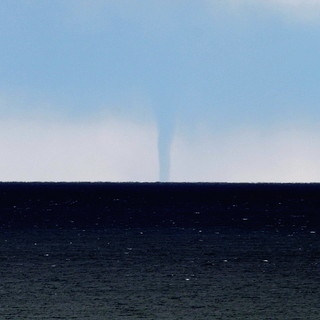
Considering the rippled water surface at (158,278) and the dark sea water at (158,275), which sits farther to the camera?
the dark sea water at (158,275)

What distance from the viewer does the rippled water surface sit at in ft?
92.1

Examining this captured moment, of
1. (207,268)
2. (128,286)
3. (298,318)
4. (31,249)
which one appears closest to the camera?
(298,318)

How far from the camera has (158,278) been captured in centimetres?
3747

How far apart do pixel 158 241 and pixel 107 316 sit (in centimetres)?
3580

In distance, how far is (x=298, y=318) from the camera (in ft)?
86.9

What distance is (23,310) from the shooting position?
2783 cm

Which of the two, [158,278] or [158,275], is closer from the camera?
[158,278]

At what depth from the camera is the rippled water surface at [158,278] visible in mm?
28078

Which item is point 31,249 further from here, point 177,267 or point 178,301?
point 178,301

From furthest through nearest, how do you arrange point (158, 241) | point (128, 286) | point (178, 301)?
1. point (158, 241)
2. point (128, 286)
3. point (178, 301)

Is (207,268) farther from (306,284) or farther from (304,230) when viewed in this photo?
(304,230)

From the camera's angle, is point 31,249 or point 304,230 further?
point 304,230

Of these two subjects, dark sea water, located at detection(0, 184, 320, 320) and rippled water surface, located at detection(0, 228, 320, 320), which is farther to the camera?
dark sea water, located at detection(0, 184, 320, 320)

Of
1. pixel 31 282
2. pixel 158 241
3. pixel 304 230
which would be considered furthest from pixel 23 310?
pixel 304 230
